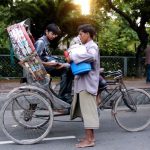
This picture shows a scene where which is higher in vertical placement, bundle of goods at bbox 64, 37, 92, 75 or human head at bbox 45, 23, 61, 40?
human head at bbox 45, 23, 61, 40

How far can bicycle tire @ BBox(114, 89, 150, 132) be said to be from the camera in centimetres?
Result: 761

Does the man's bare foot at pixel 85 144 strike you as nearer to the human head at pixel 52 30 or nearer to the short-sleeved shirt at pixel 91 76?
the short-sleeved shirt at pixel 91 76

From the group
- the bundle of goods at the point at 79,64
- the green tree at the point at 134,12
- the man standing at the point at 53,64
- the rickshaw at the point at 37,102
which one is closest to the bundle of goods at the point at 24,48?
the rickshaw at the point at 37,102

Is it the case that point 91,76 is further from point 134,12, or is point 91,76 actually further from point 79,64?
point 134,12

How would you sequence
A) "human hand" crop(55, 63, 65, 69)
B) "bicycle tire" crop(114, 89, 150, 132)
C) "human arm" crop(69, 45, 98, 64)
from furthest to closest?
"bicycle tire" crop(114, 89, 150, 132) → "human hand" crop(55, 63, 65, 69) → "human arm" crop(69, 45, 98, 64)

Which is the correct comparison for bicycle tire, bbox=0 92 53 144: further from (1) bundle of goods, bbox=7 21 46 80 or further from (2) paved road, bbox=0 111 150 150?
(1) bundle of goods, bbox=7 21 46 80

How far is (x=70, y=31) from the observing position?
2058cm

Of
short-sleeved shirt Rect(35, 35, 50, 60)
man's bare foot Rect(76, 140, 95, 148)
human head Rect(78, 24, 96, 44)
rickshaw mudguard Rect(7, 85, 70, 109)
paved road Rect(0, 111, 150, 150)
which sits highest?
human head Rect(78, 24, 96, 44)

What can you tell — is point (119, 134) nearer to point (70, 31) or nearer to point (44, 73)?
point (44, 73)

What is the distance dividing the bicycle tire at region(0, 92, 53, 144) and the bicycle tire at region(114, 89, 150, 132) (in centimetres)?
119

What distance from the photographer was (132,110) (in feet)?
25.7

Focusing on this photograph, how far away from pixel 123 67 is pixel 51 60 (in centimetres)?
1157

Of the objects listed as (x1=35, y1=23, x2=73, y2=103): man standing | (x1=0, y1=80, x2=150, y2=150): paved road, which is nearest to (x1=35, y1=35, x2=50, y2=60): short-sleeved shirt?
(x1=35, y1=23, x2=73, y2=103): man standing

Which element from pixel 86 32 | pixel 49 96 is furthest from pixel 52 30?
pixel 49 96
